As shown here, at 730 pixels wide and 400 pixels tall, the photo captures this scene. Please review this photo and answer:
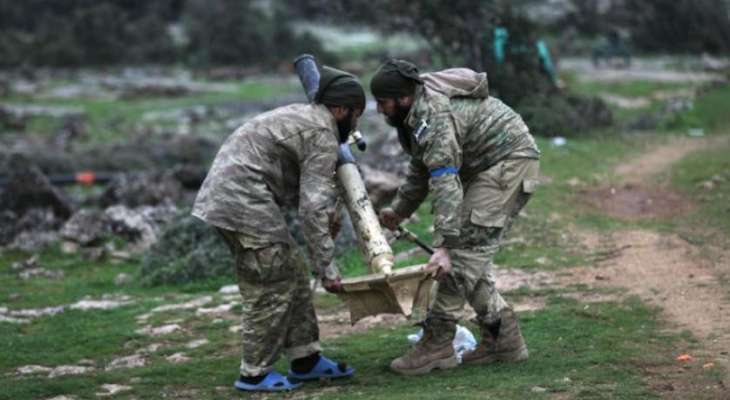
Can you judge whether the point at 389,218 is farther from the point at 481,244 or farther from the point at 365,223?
the point at 481,244

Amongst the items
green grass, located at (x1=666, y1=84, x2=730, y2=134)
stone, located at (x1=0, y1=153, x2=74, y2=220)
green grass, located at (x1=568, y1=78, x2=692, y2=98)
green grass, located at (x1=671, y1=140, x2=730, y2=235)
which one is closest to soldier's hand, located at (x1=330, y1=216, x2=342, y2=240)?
green grass, located at (x1=671, y1=140, x2=730, y2=235)

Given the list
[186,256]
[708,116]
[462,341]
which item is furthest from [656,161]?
[462,341]

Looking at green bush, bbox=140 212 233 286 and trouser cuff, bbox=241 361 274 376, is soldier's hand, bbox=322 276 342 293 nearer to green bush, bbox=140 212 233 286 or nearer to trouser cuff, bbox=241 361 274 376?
trouser cuff, bbox=241 361 274 376

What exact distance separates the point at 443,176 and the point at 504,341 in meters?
1.19

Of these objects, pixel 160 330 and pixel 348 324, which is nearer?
pixel 348 324

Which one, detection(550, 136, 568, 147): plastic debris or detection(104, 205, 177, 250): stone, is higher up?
detection(104, 205, 177, 250): stone

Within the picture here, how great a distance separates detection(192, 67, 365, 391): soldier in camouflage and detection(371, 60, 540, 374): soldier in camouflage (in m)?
0.34

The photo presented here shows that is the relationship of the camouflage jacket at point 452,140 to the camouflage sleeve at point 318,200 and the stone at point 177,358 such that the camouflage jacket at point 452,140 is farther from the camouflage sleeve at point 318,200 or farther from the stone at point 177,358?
the stone at point 177,358

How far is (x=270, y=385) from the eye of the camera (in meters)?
7.03

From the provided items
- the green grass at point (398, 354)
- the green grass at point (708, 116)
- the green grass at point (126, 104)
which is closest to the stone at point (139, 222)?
the green grass at point (398, 354)

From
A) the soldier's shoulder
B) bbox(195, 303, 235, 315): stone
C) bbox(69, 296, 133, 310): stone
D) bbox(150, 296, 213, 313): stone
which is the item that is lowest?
bbox(69, 296, 133, 310): stone

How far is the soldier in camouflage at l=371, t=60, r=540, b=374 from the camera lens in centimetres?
678

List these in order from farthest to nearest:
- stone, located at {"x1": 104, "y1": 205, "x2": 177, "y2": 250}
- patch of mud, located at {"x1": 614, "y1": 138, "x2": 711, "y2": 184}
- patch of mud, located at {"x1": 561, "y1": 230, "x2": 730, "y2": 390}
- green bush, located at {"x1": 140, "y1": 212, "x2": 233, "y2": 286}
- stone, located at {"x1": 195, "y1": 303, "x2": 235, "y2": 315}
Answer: patch of mud, located at {"x1": 614, "y1": 138, "x2": 711, "y2": 184}, stone, located at {"x1": 104, "y1": 205, "x2": 177, "y2": 250}, green bush, located at {"x1": 140, "y1": 212, "x2": 233, "y2": 286}, stone, located at {"x1": 195, "y1": 303, "x2": 235, "y2": 315}, patch of mud, located at {"x1": 561, "y1": 230, "x2": 730, "y2": 390}

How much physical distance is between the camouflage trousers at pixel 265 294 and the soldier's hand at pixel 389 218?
2.31ft
